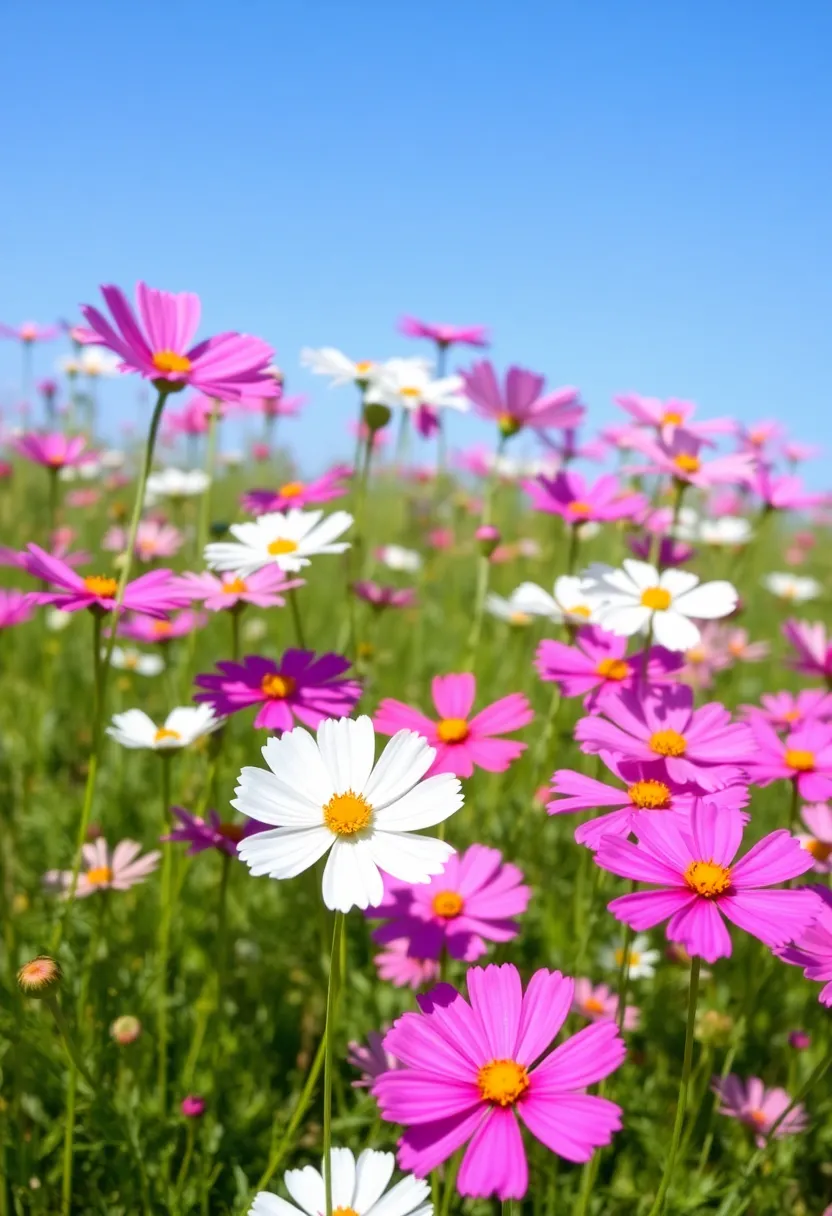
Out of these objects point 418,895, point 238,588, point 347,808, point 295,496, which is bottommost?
point 418,895

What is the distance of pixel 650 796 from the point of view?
0.98 m

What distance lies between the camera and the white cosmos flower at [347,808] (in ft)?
2.64

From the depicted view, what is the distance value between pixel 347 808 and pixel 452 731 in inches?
14.0

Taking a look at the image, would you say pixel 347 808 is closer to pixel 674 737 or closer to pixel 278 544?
pixel 674 737

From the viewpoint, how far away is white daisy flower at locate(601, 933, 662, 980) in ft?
5.78

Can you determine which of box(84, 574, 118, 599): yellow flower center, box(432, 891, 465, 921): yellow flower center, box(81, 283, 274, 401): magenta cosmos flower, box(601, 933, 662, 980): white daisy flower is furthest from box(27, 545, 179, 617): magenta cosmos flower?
box(601, 933, 662, 980): white daisy flower

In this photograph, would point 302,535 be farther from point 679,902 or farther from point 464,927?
point 679,902

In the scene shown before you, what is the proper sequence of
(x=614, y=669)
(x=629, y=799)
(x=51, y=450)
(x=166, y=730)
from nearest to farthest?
1. (x=629, y=799)
2. (x=614, y=669)
3. (x=166, y=730)
4. (x=51, y=450)

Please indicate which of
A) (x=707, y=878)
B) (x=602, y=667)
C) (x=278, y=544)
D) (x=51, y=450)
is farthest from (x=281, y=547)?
(x=51, y=450)

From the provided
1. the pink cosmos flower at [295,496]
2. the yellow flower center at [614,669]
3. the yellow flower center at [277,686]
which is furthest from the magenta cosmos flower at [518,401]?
the yellow flower center at [277,686]

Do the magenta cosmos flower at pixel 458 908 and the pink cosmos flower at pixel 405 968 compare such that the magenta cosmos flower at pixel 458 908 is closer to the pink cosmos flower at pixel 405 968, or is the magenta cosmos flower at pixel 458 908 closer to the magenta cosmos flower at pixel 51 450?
the pink cosmos flower at pixel 405 968

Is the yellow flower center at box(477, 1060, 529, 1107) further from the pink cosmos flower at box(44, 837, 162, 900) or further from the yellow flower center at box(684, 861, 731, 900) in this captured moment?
the pink cosmos flower at box(44, 837, 162, 900)

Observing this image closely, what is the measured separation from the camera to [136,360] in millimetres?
1141

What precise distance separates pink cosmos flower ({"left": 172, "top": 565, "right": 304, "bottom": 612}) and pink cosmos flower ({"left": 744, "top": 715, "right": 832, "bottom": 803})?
63 cm
